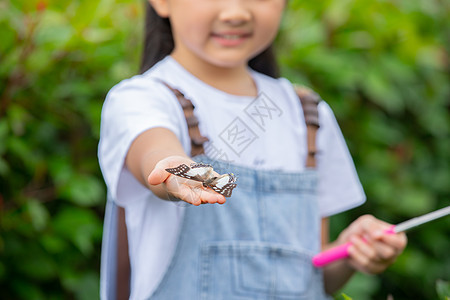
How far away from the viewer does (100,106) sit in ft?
5.92

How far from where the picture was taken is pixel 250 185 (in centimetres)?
123

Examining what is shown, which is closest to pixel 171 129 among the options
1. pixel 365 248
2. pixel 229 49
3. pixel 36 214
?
pixel 229 49

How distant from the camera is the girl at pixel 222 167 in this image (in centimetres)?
117

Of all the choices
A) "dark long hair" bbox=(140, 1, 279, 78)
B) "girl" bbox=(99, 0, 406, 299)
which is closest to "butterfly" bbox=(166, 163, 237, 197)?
"girl" bbox=(99, 0, 406, 299)

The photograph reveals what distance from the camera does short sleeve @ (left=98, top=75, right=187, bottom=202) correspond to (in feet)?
3.62

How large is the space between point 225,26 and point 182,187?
1.74ft

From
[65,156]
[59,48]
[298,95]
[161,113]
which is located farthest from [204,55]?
[65,156]

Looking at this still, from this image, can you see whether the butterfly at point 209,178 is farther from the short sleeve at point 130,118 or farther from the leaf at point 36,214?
the leaf at point 36,214

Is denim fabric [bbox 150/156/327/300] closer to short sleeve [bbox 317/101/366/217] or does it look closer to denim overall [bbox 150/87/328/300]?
denim overall [bbox 150/87/328/300]

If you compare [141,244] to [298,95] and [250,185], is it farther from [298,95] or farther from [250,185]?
[298,95]

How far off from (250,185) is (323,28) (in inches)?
49.0

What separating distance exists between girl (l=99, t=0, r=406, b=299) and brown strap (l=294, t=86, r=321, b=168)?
14 millimetres

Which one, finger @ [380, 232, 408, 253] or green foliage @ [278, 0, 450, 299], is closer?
finger @ [380, 232, 408, 253]

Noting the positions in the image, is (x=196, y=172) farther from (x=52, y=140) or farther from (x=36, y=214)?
(x=52, y=140)
